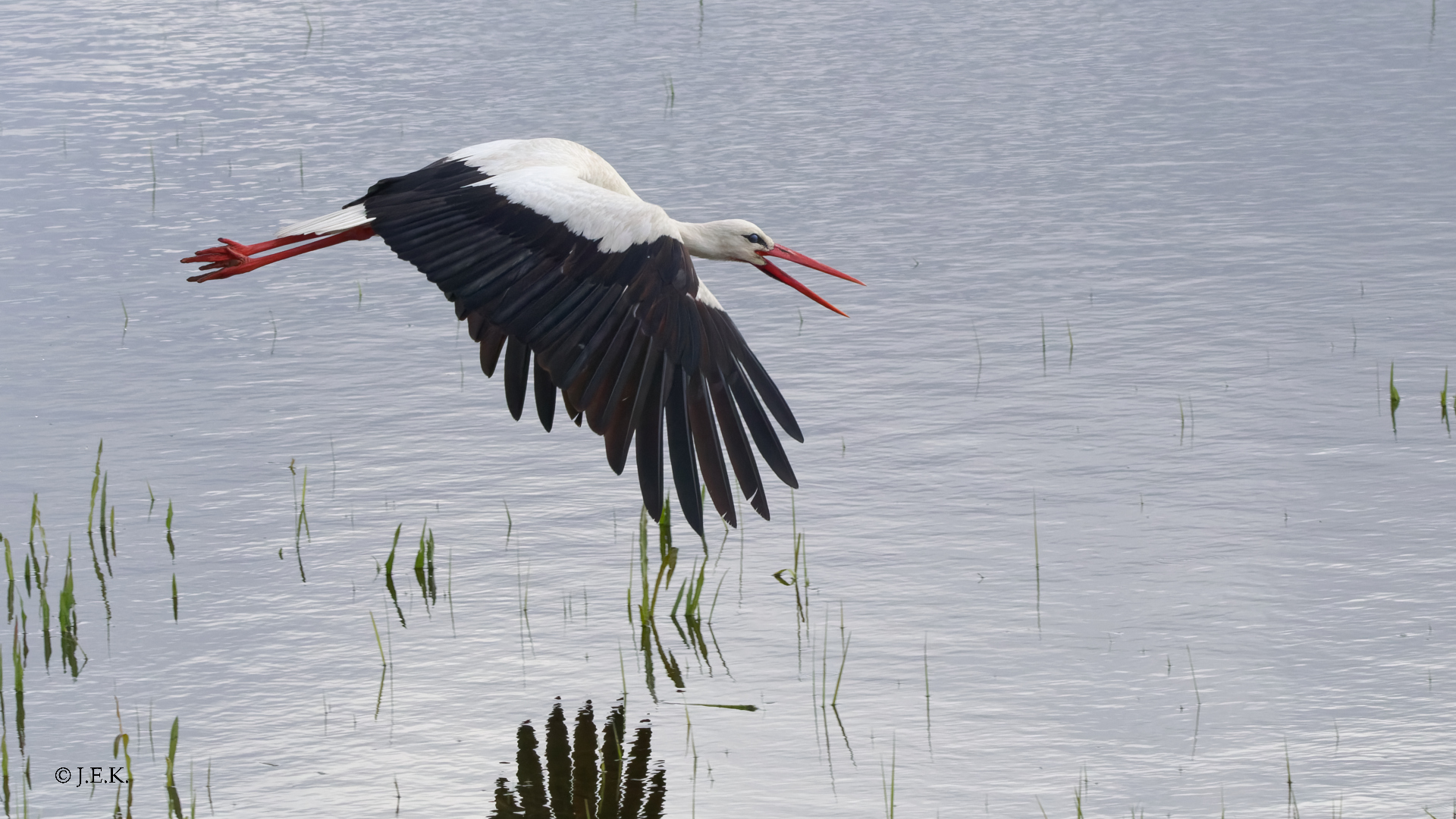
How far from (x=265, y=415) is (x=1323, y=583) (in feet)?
18.3

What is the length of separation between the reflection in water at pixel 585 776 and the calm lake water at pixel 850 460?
0.09 metres

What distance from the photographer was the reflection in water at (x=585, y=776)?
6.33 meters

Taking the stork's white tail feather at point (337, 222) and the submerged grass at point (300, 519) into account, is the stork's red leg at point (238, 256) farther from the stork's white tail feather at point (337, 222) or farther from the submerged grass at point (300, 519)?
the submerged grass at point (300, 519)

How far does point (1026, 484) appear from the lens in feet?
29.7

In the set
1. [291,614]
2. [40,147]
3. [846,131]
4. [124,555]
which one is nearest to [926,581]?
[291,614]

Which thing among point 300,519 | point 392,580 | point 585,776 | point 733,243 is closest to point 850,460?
point 733,243

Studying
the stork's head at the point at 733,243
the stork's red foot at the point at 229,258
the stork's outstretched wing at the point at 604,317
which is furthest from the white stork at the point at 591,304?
the stork's red foot at the point at 229,258

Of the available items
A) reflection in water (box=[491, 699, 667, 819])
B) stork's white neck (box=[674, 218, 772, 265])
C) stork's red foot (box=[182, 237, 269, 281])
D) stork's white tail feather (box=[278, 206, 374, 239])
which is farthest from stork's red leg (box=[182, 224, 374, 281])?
reflection in water (box=[491, 699, 667, 819])

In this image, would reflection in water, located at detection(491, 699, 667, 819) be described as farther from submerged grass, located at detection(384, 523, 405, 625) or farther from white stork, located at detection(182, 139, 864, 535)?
submerged grass, located at detection(384, 523, 405, 625)

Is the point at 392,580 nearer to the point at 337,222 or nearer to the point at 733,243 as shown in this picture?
the point at 337,222

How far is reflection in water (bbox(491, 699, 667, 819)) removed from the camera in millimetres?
6332

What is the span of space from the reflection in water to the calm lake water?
0.09 meters

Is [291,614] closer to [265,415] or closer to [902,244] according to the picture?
[265,415]

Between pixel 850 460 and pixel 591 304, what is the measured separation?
269 centimetres
